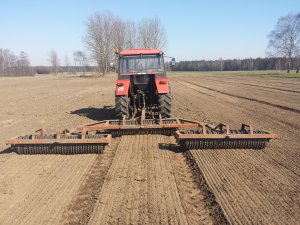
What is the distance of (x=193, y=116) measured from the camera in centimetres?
1095

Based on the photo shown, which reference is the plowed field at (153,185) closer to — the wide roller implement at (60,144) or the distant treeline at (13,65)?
the wide roller implement at (60,144)

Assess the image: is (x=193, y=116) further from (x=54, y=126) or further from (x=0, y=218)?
(x=0, y=218)

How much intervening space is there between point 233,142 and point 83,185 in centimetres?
326

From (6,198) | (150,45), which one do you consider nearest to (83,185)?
(6,198)

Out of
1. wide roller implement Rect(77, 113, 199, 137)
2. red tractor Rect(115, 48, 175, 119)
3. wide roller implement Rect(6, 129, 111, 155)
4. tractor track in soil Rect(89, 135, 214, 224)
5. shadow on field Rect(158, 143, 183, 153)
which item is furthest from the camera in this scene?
red tractor Rect(115, 48, 175, 119)

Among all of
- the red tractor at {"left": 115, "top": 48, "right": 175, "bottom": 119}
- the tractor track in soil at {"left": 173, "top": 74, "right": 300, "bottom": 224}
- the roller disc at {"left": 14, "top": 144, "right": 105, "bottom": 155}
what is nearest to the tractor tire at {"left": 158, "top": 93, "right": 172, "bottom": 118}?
the red tractor at {"left": 115, "top": 48, "right": 175, "bottom": 119}

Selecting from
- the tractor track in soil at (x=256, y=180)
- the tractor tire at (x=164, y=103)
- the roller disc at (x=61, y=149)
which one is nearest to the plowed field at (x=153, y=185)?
the tractor track in soil at (x=256, y=180)

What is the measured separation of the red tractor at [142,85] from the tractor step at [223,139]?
2.35 metres

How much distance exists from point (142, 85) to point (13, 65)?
11097cm

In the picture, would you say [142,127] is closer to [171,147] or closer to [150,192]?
[171,147]

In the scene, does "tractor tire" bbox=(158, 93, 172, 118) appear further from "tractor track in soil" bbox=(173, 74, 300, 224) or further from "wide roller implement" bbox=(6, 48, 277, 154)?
"tractor track in soil" bbox=(173, 74, 300, 224)

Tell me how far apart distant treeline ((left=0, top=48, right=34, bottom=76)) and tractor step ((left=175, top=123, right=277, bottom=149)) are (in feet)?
315

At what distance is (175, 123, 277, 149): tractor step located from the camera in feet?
20.9

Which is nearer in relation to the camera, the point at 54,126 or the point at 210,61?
the point at 54,126
